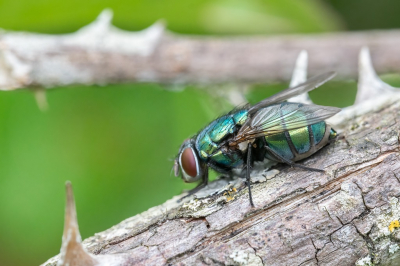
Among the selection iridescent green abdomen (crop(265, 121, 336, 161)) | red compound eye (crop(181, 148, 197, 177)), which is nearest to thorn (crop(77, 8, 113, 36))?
red compound eye (crop(181, 148, 197, 177))

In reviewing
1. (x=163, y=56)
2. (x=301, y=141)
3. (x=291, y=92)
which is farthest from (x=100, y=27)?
(x=301, y=141)

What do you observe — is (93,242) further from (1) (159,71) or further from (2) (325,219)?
(1) (159,71)

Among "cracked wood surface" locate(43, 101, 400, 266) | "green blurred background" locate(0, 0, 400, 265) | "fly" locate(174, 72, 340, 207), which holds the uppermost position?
"green blurred background" locate(0, 0, 400, 265)

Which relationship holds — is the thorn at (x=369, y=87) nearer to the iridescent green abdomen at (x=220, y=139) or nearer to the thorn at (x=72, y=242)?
the iridescent green abdomen at (x=220, y=139)

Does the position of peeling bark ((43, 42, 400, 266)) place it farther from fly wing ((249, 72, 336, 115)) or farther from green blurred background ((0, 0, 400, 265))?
green blurred background ((0, 0, 400, 265))

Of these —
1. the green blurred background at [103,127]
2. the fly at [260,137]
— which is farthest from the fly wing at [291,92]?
the green blurred background at [103,127]

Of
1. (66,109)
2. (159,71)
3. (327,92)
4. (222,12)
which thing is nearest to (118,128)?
(66,109)
